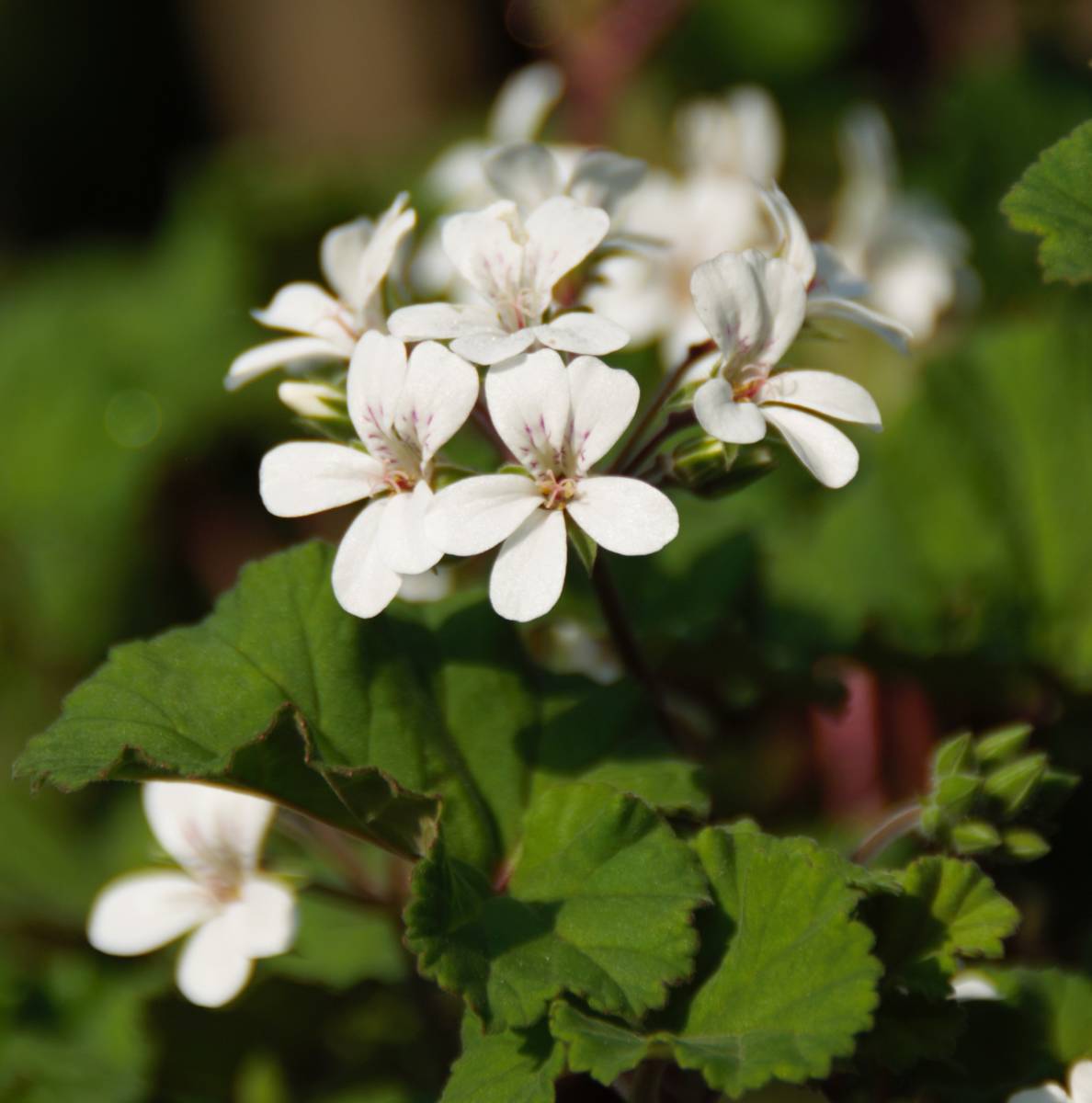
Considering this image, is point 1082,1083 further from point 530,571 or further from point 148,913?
point 148,913

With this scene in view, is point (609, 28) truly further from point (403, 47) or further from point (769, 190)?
point (769, 190)

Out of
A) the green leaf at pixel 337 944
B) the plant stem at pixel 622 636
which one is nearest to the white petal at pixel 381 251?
the plant stem at pixel 622 636

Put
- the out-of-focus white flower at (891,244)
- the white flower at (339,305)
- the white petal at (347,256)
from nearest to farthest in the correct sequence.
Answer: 1. the white flower at (339,305)
2. the white petal at (347,256)
3. the out-of-focus white flower at (891,244)

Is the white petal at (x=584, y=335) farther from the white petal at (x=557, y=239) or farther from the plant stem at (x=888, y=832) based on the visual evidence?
the plant stem at (x=888, y=832)

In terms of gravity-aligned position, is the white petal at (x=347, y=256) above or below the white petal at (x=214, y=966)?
above

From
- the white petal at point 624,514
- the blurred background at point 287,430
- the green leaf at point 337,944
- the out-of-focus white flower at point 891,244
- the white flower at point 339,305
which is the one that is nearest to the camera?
the white petal at point 624,514

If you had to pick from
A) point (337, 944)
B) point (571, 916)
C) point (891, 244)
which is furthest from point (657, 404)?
point (891, 244)
